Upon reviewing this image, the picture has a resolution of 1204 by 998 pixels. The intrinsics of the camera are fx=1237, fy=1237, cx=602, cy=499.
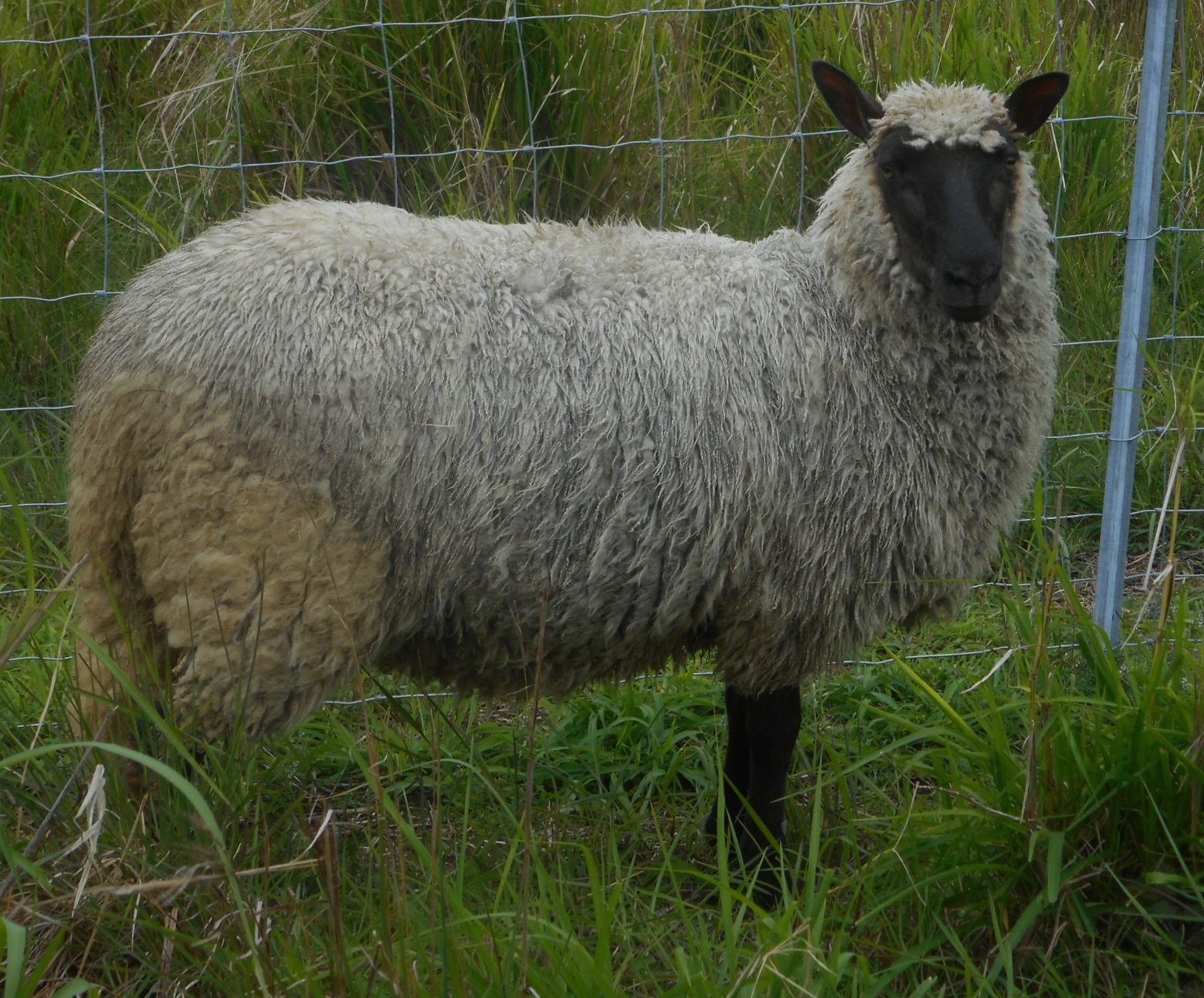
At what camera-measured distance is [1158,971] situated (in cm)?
186

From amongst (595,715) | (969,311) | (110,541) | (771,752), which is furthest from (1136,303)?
(110,541)

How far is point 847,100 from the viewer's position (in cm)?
260

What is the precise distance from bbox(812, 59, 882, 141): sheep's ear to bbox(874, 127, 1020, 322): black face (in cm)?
12

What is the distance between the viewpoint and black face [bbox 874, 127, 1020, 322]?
7.54 feet

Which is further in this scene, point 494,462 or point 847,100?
point 847,100

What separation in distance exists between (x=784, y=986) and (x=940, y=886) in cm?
43

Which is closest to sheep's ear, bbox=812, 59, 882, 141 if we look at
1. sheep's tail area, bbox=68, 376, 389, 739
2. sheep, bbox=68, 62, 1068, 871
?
sheep, bbox=68, 62, 1068, 871

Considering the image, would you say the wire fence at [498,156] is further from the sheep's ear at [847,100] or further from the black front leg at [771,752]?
the black front leg at [771,752]

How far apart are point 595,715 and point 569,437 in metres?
0.99

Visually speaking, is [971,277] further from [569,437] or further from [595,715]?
[595,715]

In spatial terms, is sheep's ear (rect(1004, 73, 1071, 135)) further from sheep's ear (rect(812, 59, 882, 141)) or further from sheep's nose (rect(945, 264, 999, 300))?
sheep's nose (rect(945, 264, 999, 300))

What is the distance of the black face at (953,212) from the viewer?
2297 mm

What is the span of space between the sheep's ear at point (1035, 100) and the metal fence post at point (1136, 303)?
41 cm

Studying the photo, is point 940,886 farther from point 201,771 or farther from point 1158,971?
point 201,771
